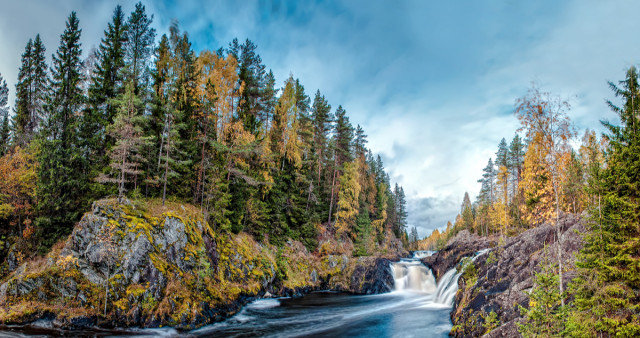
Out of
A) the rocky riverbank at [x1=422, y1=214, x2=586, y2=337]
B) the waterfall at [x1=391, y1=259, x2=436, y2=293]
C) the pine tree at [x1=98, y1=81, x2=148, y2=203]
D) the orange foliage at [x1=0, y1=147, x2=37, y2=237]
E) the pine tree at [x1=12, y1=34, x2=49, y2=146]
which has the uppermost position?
the pine tree at [x1=12, y1=34, x2=49, y2=146]

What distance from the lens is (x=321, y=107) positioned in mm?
38188

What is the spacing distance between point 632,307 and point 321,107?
3457 cm

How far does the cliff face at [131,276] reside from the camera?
1346 cm

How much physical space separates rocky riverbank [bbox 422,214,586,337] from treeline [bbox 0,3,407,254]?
55.6ft

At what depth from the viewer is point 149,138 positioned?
17922 millimetres

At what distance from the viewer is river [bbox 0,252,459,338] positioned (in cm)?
1478

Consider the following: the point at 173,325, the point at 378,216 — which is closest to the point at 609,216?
the point at 173,325

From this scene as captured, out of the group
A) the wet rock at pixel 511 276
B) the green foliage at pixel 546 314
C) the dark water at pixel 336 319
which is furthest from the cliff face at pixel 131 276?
the green foliage at pixel 546 314

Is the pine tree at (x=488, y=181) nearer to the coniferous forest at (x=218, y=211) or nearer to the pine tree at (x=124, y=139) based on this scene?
the coniferous forest at (x=218, y=211)

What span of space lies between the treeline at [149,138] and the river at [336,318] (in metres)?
6.77

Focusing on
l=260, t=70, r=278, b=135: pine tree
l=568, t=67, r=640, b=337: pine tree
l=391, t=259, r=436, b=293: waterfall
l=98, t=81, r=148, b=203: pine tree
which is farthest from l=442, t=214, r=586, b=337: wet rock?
l=260, t=70, r=278, b=135: pine tree

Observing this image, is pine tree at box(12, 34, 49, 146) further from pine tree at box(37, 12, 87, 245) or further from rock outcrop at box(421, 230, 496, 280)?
rock outcrop at box(421, 230, 496, 280)

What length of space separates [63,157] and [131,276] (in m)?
10.5

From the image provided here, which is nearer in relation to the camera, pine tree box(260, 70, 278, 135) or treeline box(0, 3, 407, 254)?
treeline box(0, 3, 407, 254)
